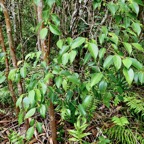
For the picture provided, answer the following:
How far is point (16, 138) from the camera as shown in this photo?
5.91 feet

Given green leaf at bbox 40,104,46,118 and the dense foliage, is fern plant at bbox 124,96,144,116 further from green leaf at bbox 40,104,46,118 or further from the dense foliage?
green leaf at bbox 40,104,46,118

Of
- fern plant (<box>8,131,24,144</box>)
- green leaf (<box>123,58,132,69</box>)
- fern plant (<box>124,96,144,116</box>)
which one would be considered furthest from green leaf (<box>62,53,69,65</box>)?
fern plant (<box>124,96,144,116</box>)

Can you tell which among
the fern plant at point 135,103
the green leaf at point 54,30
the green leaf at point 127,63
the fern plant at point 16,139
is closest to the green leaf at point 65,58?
the green leaf at point 54,30

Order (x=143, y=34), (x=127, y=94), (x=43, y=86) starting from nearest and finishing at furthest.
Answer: (x=43, y=86) → (x=127, y=94) → (x=143, y=34)

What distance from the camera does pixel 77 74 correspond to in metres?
1.28

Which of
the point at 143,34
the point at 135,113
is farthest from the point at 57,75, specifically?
the point at 143,34

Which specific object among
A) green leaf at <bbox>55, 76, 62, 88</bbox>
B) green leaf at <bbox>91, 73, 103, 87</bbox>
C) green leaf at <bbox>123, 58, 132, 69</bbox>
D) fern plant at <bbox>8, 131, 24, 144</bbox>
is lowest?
fern plant at <bbox>8, 131, 24, 144</bbox>

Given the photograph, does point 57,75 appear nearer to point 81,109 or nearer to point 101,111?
point 81,109

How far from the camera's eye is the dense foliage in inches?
44.1

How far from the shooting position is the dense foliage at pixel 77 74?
112 cm

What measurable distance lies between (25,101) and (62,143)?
2.76 feet

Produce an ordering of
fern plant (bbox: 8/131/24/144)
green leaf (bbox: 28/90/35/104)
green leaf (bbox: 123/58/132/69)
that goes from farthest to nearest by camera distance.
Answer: fern plant (bbox: 8/131/24/144) < green leaf (bbox: 28/90/35/104) < green leaf (bbox: 123/58/132/69)

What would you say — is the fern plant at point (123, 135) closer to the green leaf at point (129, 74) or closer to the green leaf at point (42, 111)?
the green leaf at point (42, 111)

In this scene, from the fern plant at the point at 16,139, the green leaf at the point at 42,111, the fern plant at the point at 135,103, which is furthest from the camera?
the fern plant at the point at 135,103
